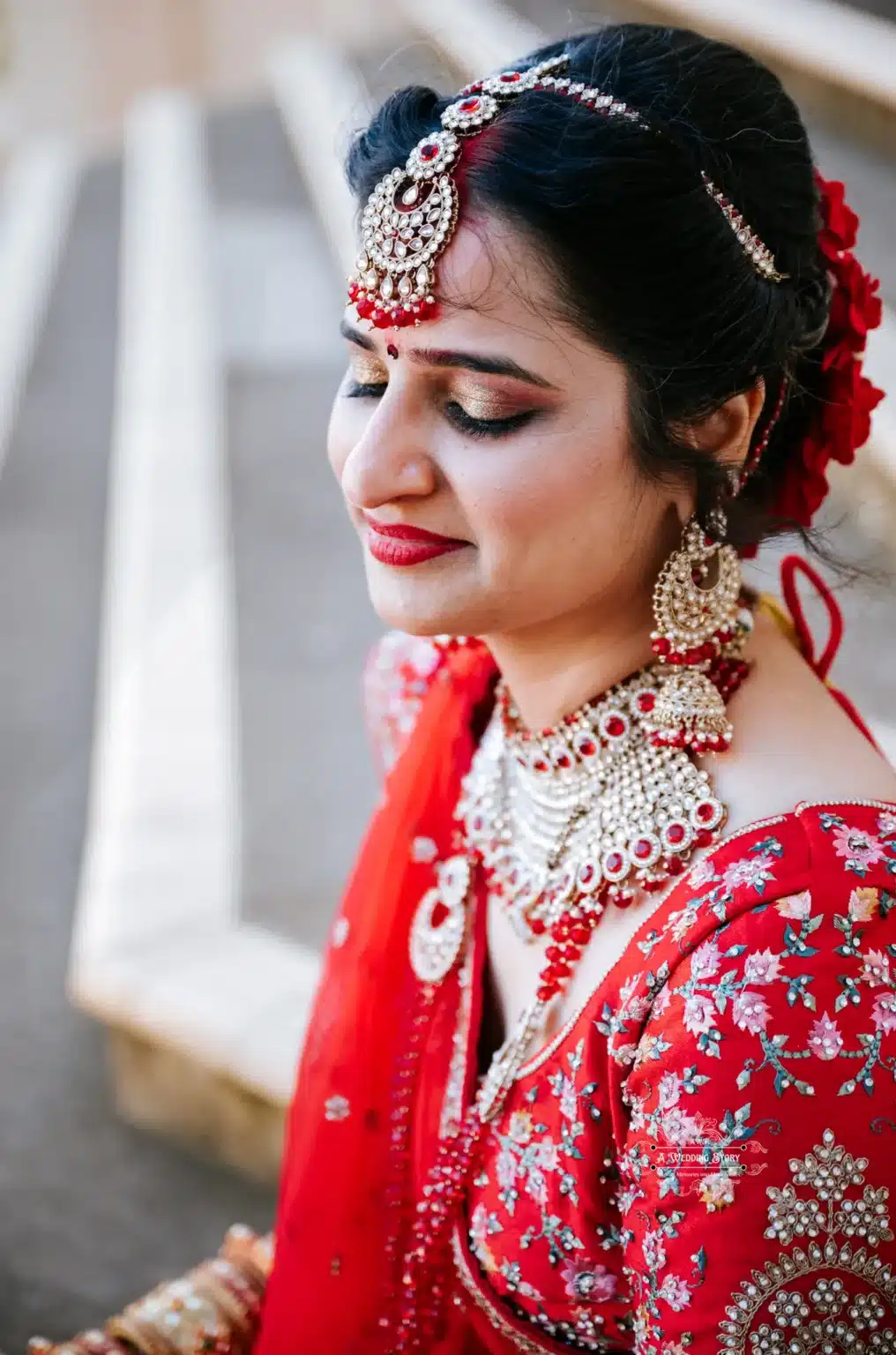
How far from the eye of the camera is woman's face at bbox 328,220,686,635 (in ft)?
3.19

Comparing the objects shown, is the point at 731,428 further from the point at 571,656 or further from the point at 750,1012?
the point at 750,1012

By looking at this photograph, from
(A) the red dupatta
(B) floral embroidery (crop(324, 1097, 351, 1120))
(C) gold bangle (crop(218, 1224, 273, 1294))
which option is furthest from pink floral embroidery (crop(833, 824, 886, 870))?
(C) gold bangle (crop(218, 1224, 273, 1294))

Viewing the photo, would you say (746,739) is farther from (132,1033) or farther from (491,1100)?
(132,1033)

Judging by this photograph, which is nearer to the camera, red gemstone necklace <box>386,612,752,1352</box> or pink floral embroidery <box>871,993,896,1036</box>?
pink floral embroidery <box>871,993,896,1036</box>

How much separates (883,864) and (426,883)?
537 mm

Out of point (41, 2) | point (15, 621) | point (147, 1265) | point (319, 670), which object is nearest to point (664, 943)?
point (147, 1265)

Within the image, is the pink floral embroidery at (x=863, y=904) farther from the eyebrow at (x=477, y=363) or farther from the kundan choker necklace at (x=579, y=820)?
the eyebrow at (x=477, y=363)

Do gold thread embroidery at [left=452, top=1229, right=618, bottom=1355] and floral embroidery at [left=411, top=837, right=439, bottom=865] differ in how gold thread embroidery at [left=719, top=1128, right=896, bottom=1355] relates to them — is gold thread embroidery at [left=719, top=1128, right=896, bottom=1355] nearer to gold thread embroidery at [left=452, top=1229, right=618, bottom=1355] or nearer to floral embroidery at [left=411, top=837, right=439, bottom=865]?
gold thread embroidery at [left=452, top=1229, right=618, bottom=1355]

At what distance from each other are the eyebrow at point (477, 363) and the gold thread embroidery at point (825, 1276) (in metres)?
0.55

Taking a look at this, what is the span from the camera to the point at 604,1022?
3.38ft

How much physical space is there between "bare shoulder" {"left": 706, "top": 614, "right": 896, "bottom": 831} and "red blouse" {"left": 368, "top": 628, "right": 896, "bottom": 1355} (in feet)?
0.11

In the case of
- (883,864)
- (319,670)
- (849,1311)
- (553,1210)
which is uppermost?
(883,864)

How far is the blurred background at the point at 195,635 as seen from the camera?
2139 millimetres

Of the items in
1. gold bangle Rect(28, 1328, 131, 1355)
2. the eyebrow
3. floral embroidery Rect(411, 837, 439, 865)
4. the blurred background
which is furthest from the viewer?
the blurred background
